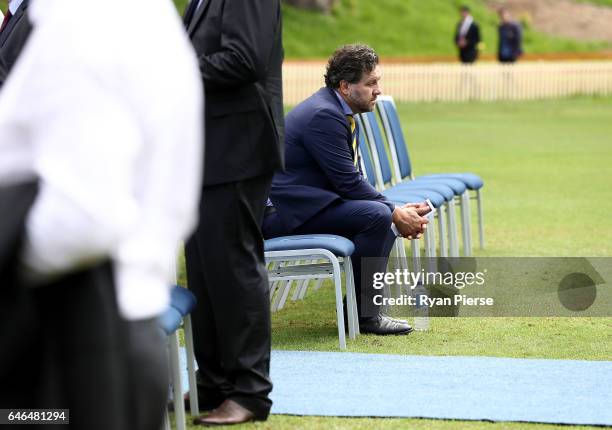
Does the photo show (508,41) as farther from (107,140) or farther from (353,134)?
(107,140)

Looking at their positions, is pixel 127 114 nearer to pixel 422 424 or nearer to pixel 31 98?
pixel 31 98

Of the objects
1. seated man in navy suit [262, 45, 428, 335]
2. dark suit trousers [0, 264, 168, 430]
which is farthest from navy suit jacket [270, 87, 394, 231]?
dark suit trousers [0, 264, 168, 430]

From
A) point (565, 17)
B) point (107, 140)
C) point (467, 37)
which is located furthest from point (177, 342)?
point (565, 17)

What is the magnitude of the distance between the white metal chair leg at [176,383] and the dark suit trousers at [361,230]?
6.69ft

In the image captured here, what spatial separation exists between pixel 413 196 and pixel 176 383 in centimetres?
378

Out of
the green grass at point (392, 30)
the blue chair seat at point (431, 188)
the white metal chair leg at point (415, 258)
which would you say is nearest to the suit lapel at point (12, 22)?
the white metal chair leg at point (415, 258)

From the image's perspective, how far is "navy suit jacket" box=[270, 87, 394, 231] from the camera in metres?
6.38

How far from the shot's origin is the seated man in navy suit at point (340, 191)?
20.9 feet

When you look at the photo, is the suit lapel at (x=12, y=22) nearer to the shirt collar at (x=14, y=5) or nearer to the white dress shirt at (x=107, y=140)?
the shirt collar at (x=14, y=5)

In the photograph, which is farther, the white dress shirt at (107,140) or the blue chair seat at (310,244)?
the blue chair seat at (310,244)

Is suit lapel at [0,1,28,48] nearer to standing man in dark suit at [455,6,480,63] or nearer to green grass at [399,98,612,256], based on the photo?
green grass at [399,98,612,256]

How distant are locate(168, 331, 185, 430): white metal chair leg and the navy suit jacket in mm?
2064

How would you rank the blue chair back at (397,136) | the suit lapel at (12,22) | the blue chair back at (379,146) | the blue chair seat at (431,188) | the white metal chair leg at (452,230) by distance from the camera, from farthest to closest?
1. the blue chair back at (397,136)
2. the white metal chair leg at (452,230)
3. the blue chair seat at (431,188)
4. the blue chair back at (379,146)
5. the suit lapel at (12,22)

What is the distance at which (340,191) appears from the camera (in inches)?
255
